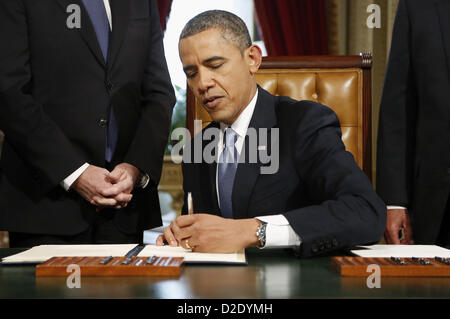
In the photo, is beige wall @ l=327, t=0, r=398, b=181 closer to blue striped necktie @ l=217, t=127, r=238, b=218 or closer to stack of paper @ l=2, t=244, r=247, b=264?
blue striped necktie @ l=217, t=127, r=238, b=218

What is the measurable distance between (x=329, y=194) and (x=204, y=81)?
53 centimetres

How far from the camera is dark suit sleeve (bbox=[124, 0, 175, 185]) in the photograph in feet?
5.94

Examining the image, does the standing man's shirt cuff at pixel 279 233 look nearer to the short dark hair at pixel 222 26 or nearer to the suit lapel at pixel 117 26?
the short dark hair at pixel 222 26

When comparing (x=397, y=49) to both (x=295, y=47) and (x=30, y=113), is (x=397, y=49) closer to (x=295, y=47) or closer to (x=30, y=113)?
(x=30, y=113)

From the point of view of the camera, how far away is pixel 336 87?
2.49 metres

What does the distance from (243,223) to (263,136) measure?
506mm

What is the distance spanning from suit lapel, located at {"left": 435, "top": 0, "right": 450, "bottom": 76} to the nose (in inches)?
37.1

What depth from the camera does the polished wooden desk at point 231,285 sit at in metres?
0.90

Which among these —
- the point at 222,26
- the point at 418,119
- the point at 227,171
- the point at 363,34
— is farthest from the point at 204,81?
the point at 363,34

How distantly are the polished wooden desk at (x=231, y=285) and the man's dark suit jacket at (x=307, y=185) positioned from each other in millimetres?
190
